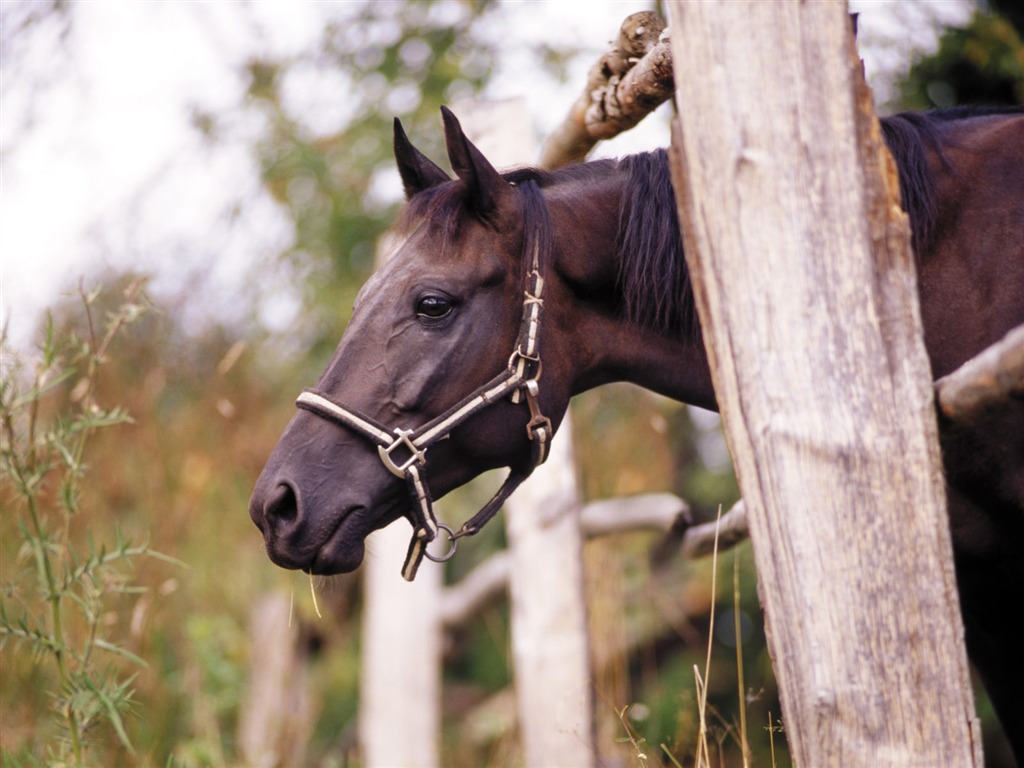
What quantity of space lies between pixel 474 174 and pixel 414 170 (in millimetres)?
398

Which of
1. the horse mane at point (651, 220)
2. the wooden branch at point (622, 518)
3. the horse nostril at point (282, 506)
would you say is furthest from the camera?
the wooden branch at point (622, 518)

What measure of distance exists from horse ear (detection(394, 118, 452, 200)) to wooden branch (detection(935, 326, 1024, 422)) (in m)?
1.64

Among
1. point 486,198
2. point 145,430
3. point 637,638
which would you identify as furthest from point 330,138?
point 486,198

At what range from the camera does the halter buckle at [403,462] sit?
2.33 m

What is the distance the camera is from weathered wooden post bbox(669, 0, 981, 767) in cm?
146

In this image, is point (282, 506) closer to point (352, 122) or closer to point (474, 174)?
point (474, 174)

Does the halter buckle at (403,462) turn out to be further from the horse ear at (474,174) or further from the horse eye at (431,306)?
the horse ear at (474,174)

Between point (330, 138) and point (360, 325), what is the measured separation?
5429 millimetres

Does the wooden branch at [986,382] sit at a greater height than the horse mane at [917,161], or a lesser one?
lesser

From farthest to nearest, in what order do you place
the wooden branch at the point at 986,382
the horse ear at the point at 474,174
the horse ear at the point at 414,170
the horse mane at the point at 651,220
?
the horse ear at the point at 414,170, the horse mane at the point at 651,220, the horse ear at the point at 474,174, the wooden branch at the point at 986,382

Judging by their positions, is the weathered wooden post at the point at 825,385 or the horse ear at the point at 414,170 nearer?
the weathered wooden post at the point at 825,385

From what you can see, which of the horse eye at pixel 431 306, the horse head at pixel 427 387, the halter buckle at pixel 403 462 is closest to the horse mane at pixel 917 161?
the horse head at pixel 427 387

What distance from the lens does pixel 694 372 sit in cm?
263

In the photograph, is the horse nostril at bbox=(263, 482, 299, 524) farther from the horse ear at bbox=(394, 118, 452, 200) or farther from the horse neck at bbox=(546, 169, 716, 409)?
the horse ear at bbox=(394, 118, 452, 200)
